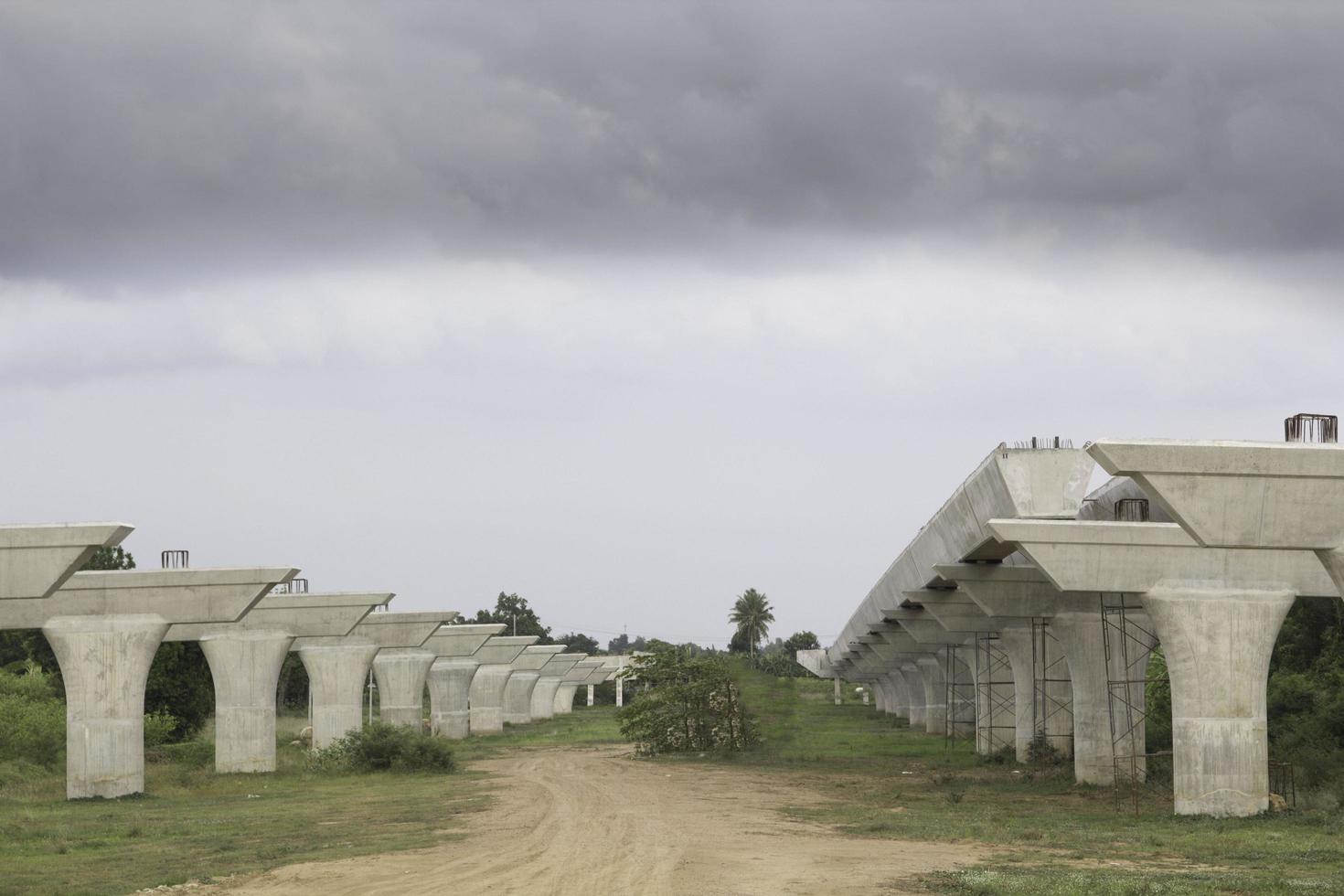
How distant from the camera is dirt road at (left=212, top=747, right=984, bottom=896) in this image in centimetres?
1917

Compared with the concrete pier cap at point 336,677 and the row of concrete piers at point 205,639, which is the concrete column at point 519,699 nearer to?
the row of concrete piers at point 205,639

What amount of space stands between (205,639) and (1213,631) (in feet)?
94.9

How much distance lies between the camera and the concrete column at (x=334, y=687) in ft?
175

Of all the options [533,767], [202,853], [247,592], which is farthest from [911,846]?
[533,767]

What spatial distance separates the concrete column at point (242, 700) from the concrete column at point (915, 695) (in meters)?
45.4

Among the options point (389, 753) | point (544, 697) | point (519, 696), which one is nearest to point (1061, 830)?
point (389, 753)

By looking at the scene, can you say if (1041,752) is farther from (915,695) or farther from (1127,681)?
(915,695)

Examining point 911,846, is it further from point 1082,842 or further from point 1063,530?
point 1063,530

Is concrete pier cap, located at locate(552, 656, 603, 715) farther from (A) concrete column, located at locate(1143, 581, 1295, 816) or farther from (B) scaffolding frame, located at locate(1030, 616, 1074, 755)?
(A) concrete column, located at locate(1143, 581, 1295, 816)

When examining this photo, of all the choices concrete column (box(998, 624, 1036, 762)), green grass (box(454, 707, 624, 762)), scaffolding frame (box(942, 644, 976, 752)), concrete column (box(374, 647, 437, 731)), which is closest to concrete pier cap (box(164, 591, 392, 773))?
green grass (box(454, 707, 624, 762))

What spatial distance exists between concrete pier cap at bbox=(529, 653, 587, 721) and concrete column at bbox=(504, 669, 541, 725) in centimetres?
721

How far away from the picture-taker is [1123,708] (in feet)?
127

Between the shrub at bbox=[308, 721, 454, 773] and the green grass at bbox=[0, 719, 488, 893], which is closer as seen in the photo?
the green grass at bbox=[0, 719, 488, 893]

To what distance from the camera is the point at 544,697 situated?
113375 mm
